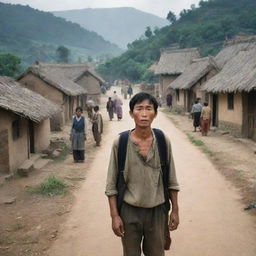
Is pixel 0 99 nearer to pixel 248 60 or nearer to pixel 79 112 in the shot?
pixel 79 112

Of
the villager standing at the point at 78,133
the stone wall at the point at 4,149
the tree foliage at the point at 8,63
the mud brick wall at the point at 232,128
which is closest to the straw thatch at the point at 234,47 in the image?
the mud brick wall at the point at 232,128

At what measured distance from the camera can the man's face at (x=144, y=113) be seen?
3473mm

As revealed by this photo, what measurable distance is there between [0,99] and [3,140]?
3.60 ft

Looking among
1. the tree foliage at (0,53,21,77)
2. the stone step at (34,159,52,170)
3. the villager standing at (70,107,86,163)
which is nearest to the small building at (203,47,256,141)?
the villager standing at (70,107,86,163)

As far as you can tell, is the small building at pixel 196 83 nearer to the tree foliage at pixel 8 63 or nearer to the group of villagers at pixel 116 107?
the group of villagers at pixel 116 107

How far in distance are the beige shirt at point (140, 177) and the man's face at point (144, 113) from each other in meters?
0.19

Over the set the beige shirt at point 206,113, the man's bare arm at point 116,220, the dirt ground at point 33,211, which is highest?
the beige shirt at point 206,113

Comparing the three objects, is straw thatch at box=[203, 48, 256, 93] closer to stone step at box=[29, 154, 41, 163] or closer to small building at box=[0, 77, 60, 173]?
small building at box=[0, 77, 60, 173]

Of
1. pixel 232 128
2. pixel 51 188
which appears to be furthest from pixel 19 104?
pixel 232 128

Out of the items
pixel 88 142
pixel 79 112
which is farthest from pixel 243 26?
pixel 79 112

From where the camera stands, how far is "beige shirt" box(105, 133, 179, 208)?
344 cm

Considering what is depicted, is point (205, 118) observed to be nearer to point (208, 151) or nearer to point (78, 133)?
point (208, 151)

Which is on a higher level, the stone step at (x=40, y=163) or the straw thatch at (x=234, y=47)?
the straw thatch at (x=234, y=47)

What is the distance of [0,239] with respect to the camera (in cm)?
608
